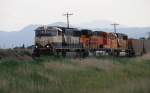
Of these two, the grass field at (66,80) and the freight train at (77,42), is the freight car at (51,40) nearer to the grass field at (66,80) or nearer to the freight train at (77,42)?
the freight train at (77,42)

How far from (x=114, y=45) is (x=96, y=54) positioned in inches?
265

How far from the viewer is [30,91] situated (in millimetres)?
16531

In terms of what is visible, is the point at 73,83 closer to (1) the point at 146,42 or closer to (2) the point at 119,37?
(2) the point at 119,37

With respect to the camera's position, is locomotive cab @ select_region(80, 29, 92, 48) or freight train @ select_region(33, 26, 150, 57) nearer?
freight train @ select_region(33, 26, 150, 57)

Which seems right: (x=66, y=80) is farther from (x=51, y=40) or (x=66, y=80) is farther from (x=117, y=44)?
(x=117, y=44)

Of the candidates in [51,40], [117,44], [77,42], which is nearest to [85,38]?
[77,42]

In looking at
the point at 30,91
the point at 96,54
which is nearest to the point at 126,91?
the point at 30,91

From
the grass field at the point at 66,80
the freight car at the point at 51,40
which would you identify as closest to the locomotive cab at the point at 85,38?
the freight car at the point at 51,40

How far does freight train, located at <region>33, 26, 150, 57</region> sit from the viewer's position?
136 ft

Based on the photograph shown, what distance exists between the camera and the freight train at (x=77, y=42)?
41594mm

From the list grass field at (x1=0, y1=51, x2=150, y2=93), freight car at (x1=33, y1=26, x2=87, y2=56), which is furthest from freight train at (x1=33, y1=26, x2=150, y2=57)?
grass field at (x1=0, y1=51, x2=150, y2=93)

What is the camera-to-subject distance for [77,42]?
4581cm

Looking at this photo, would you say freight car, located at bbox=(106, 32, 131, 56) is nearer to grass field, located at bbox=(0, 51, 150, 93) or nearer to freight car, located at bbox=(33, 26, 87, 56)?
freight car, located at bbox=(33, 26, 87, 56)

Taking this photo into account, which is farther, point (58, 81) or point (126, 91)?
point (58, 81)
